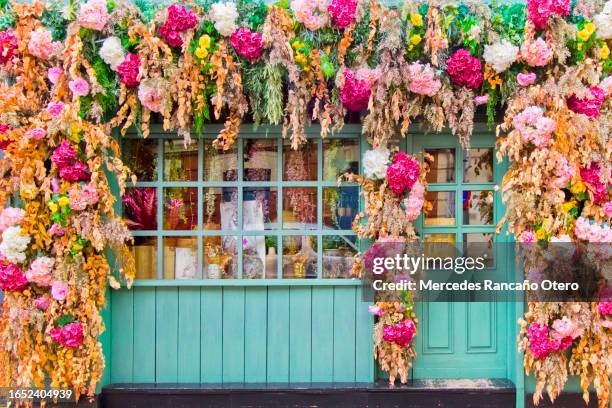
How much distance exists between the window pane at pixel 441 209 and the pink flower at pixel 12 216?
3179 mm

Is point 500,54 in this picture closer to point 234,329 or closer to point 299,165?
point 299,165

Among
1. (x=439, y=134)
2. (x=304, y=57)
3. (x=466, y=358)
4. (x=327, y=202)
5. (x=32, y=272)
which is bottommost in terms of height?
(x=466, y=358)

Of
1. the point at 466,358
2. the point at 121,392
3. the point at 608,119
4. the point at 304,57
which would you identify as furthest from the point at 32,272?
the point at 608,119

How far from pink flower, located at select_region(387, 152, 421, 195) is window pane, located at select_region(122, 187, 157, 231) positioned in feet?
6.40

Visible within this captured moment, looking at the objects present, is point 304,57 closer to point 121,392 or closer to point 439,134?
point 439,134

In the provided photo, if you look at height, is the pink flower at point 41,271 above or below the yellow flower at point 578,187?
below

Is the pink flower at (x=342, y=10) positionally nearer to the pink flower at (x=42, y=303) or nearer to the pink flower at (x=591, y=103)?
the pink flower at (x=591, y=103)

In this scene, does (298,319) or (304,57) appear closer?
(304,57)

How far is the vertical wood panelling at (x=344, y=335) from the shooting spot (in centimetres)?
515

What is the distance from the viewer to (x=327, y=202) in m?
5.23

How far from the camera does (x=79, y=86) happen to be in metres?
4.64

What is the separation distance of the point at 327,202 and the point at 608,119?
2.26 m

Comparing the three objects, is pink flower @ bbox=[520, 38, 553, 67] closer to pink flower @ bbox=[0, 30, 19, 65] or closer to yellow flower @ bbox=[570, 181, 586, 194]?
yellow flower @ bbox=[570, 181, 586, 194]

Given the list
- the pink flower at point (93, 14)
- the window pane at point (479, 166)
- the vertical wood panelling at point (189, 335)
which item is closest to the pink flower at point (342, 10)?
the window pane at point (479, 166)
